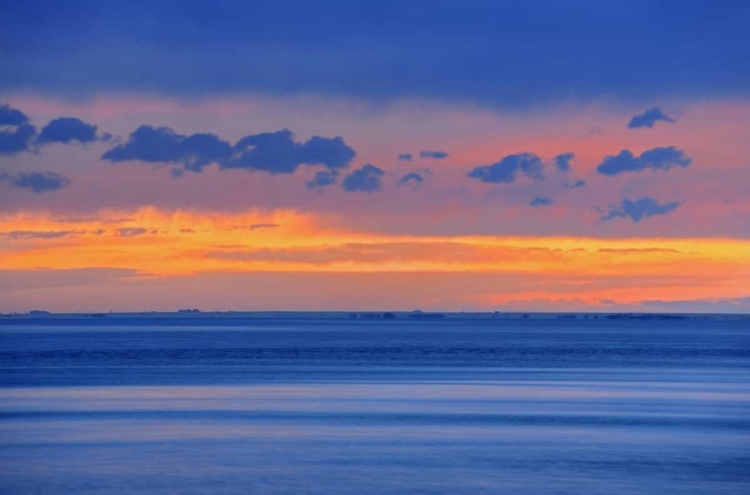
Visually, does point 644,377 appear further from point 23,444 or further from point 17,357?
point 17,357

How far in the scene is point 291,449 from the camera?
33625mm

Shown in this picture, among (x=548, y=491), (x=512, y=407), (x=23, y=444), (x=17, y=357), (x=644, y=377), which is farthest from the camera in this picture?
(x=17, y=357)

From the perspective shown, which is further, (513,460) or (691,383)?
(691,383)

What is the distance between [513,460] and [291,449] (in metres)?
6.31

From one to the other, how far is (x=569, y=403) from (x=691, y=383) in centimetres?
1550

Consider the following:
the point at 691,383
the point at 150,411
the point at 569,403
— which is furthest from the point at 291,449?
the point at 691,383

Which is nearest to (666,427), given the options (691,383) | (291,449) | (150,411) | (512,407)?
(512,407)

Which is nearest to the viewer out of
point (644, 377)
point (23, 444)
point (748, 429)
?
point (23, 444)

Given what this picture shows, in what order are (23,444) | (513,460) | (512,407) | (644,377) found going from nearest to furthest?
(513,460) < (23,444) < (512,407) < (644,377)

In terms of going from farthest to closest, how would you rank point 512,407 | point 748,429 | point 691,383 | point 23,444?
point 691,383
point 512,407
point 748,429
point 23,444

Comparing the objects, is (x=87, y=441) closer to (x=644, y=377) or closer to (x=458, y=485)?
(x=458, y=485)

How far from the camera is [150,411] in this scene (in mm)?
43844

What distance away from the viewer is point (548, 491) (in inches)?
1065

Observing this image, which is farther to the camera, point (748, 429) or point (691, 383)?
point (691, 383)
